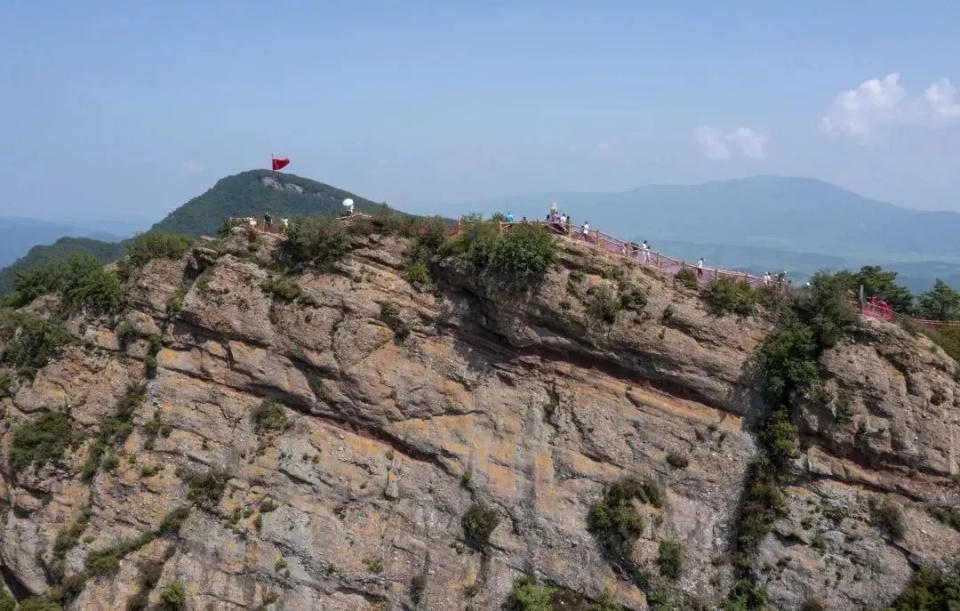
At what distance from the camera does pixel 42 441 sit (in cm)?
2464

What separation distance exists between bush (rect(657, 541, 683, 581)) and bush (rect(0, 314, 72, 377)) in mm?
25320

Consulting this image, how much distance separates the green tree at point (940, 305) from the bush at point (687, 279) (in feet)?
55.9

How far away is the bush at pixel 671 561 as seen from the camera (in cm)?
2109

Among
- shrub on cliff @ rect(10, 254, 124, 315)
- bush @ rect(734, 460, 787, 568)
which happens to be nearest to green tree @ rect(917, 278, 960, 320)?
bush @ rect(734, 460, 787, 568)

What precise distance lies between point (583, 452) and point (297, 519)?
10563 millimetres

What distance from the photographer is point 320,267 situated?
83.3 feet

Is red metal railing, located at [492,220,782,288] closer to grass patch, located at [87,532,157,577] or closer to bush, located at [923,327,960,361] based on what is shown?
bush, located at [923,327,960,361]

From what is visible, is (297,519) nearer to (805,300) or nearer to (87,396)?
(87,396)

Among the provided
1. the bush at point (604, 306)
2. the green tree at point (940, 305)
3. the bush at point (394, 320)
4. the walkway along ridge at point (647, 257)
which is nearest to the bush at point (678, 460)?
the bush at point (604, 306)

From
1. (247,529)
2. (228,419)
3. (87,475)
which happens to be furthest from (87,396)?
(247,529)

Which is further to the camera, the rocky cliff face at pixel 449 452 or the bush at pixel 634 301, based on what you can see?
the bush at pixel 634 301

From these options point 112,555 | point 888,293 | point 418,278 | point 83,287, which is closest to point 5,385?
point 83,287

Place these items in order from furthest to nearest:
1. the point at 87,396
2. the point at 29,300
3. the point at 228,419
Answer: the point at 29,300 < the point at 87,396 < the point at 228,419

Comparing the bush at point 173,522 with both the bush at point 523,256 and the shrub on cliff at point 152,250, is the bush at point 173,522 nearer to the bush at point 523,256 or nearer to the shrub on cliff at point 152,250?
the shrub on cliff at point 152,250
